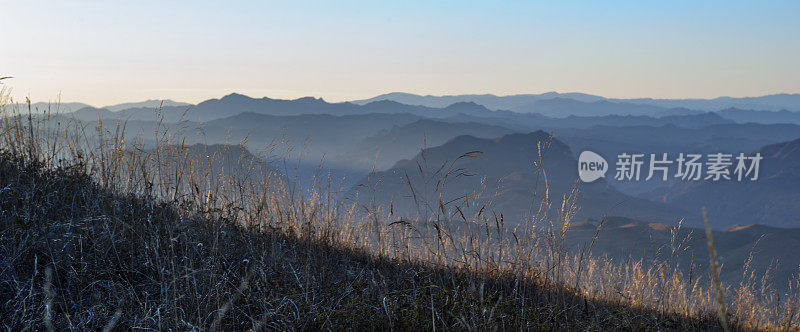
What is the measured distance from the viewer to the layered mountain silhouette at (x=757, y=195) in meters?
A: 124

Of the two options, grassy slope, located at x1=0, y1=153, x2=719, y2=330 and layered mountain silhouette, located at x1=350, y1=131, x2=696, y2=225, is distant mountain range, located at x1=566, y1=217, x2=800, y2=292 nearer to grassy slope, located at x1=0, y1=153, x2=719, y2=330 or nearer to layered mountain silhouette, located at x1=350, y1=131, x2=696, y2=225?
layered mountain silhouette, located at x1=350, y1=131, x2=696, y2=225

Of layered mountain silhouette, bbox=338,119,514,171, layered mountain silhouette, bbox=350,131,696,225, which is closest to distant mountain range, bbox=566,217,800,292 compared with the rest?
layered mountain silhouette, bbox=350,131,696,225

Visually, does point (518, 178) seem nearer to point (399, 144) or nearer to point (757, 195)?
point (757, 195)

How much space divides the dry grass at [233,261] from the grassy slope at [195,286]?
13mm

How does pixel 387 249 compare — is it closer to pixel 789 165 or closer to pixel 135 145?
pixel 135 145

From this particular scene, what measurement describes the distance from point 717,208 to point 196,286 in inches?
6268

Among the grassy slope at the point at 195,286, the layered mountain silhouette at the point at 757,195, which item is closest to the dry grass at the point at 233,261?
the grassy slope at the point at 195,286

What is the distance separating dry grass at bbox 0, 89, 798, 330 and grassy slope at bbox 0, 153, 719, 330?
13 mm

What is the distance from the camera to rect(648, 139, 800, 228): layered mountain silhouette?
124m

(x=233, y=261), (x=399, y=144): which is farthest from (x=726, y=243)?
(x=399, y=144)

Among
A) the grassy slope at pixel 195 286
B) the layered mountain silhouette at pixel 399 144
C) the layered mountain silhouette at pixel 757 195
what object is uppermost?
the grassy slope at pixel 195 286

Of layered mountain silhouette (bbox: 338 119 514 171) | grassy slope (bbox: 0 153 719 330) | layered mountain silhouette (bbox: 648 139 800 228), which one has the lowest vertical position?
layered mountain silhouette (bbox: 648 139 800 228)

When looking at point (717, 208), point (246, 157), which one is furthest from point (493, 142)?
point (246, 157)

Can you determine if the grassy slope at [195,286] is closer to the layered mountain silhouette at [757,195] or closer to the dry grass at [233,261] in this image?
the dry grass at [233,261]
